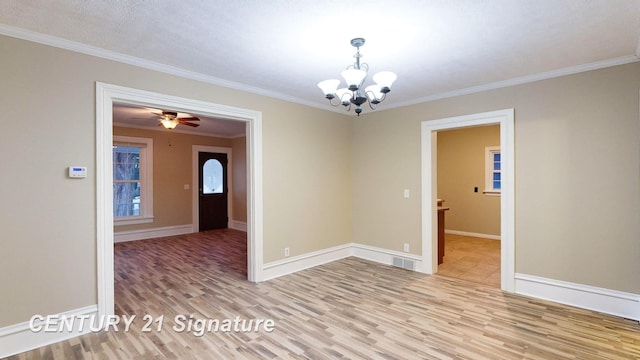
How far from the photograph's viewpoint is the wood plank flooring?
2.44 m

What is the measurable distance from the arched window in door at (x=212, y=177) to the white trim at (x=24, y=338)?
18.3 ft

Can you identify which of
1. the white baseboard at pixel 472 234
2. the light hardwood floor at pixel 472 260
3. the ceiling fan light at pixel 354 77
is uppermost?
the ceiling fan light at pixel 354 77

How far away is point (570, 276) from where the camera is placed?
3.31m

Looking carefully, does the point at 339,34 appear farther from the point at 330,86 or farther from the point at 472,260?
the point at 472,260

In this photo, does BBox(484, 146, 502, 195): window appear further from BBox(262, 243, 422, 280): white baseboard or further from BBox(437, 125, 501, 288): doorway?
BBox(262, 243, 422, 280): white baseboard

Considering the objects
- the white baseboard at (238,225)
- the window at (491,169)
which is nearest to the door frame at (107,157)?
the white baseboard at (238,225)

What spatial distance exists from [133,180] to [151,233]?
51.1 inches

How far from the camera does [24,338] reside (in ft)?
8.08

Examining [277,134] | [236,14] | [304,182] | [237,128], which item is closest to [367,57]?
[236,14]

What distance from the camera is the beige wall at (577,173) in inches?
119

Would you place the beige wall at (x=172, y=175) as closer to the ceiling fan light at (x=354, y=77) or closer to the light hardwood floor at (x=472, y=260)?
the light hardwood floor at (x=472, y=260)

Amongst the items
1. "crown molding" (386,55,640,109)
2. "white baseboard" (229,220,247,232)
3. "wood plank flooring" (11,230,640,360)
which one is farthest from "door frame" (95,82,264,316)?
"white baseboard" (229,220,247,232)

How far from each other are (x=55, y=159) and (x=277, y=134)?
2.43 meters

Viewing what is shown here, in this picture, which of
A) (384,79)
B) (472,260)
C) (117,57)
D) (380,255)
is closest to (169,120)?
(117,57)
